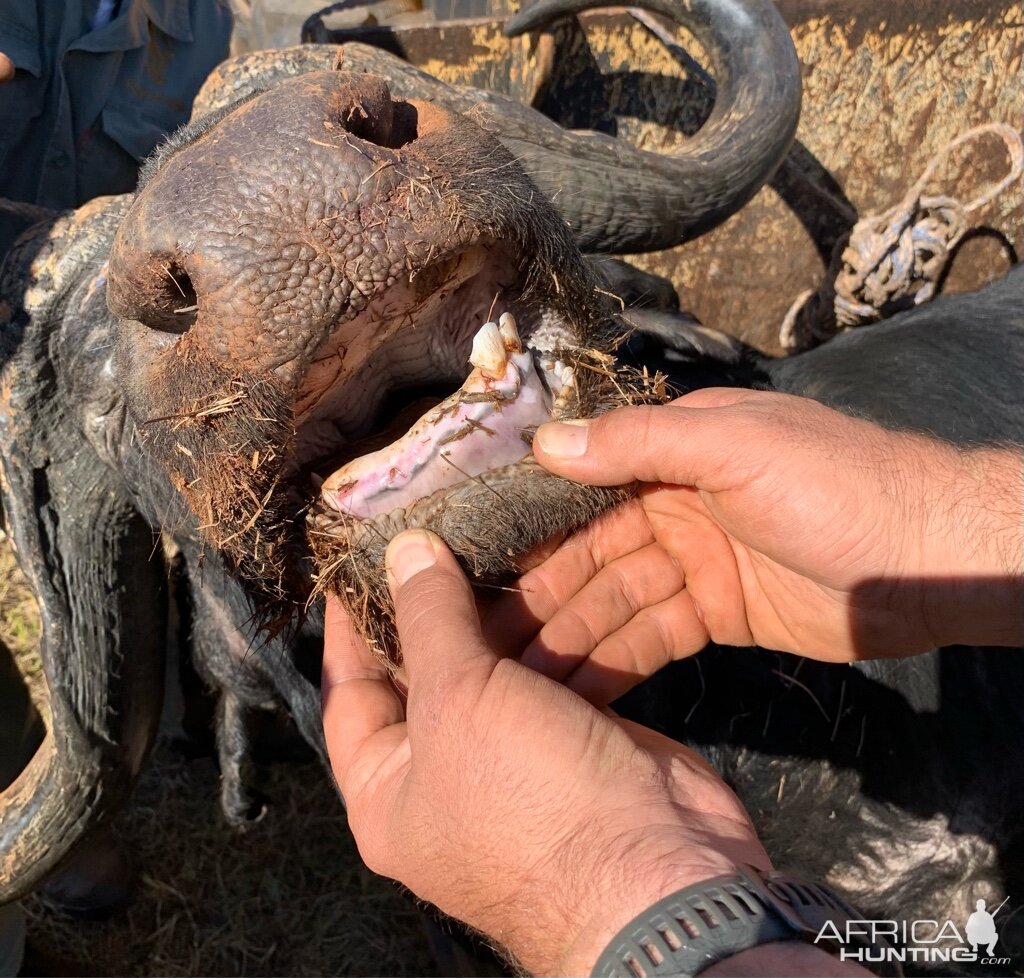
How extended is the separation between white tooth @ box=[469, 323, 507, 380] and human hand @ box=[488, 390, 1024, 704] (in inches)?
5.3

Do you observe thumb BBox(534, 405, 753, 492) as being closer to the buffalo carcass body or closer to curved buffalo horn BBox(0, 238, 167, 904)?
the buffalo carcass body

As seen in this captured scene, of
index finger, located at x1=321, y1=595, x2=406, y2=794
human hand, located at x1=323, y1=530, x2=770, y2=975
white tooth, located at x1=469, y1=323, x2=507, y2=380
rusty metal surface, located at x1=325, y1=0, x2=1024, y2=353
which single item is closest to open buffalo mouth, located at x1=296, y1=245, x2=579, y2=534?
white tooth, located at x1=469, y1=323, x2=507, y2=380

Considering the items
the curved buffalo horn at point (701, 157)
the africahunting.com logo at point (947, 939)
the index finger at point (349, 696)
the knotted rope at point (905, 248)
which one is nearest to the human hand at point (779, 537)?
the index finger at point (349, 696)

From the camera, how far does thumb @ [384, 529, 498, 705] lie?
3.73 feet

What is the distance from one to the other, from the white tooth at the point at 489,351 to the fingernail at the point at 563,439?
4.8 inches

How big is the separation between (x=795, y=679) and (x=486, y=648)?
1.04 m

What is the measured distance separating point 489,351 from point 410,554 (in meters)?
0.33

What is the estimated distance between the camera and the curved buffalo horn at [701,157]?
1.78 meters

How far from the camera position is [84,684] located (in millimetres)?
2053

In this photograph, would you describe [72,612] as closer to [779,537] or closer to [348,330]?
[348,330]

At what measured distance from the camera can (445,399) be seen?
1330 millimetres

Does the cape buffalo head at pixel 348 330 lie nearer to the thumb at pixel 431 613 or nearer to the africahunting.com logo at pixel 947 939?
the thumb at pixel 431 613

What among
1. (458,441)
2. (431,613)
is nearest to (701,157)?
(458,441)

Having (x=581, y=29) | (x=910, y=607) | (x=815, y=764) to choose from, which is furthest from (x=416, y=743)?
(x=581, y=29)
